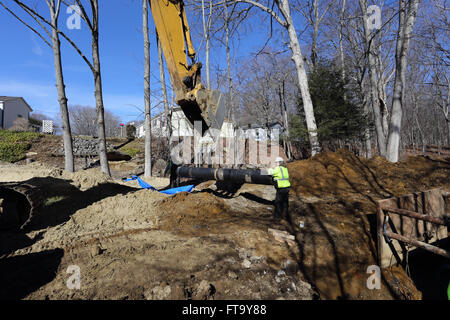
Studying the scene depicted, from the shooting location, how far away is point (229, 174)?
7570mm

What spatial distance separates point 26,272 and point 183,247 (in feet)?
6.84

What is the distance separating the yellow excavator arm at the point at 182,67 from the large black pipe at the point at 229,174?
8.74 ft

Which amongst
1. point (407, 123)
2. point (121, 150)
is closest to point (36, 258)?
point (121, 150)

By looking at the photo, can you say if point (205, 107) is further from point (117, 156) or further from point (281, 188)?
point (117, 156)

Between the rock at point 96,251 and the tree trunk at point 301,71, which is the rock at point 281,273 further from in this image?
the tree trunk at point 301,71

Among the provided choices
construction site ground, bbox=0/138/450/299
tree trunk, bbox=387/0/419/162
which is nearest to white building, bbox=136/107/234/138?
construction site ground, bbox=0/138/450/299

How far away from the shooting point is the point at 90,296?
2.53 metres

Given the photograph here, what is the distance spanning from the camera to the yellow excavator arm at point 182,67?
4707 millimetres

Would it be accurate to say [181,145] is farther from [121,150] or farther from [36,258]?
[36,258]

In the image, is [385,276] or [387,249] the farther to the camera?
[387,249]

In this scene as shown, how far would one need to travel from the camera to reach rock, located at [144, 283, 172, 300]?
255 centimetres

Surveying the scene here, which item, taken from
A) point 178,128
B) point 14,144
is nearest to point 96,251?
point 14,144

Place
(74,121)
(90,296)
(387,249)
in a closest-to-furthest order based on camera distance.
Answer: (90,296), (387,249), (74,121)

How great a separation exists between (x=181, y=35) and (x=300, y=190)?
6459 millimetres
